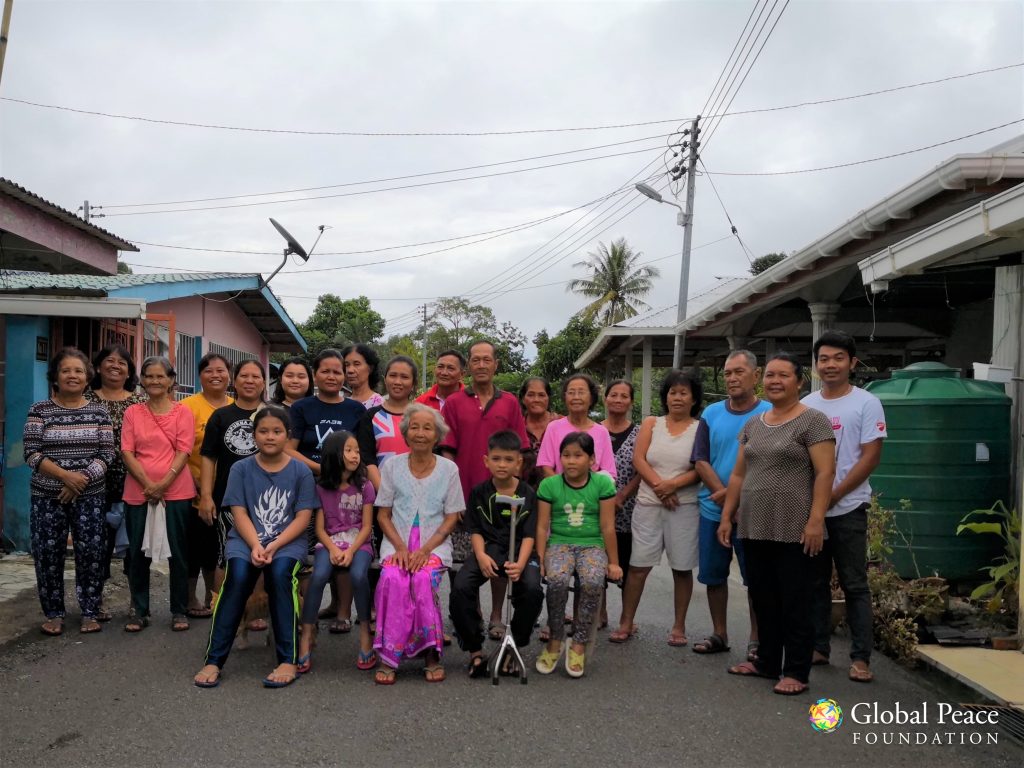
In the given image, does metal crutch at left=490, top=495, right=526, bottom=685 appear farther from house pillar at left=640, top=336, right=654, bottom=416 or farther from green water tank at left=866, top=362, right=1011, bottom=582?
house pillar at left=640, top=336, right=654, bottom=416

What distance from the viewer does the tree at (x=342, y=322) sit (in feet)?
138

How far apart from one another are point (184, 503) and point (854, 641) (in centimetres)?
411

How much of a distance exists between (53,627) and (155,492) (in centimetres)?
100

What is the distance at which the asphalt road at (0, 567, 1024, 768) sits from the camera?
358 centimetres

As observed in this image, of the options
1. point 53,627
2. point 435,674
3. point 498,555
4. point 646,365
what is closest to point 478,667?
point 435,674

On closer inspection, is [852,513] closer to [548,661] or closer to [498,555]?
[548,661]

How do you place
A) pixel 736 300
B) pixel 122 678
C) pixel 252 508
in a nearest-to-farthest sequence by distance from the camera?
pixel 122 678, pixel 252 508, pixel 736 300

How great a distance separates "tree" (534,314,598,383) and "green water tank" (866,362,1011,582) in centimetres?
2609

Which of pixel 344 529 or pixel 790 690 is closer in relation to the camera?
pixel 790 690

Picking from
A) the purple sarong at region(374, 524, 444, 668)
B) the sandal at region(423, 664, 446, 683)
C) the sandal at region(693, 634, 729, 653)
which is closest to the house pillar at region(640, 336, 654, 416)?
the sandal at region(693, 634, 729, 653)

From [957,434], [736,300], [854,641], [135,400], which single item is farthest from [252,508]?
[736,300]

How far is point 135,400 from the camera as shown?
6070 mm

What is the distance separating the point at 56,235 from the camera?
25.1 ft

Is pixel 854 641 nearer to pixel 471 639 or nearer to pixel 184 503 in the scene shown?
pixel 471 639
